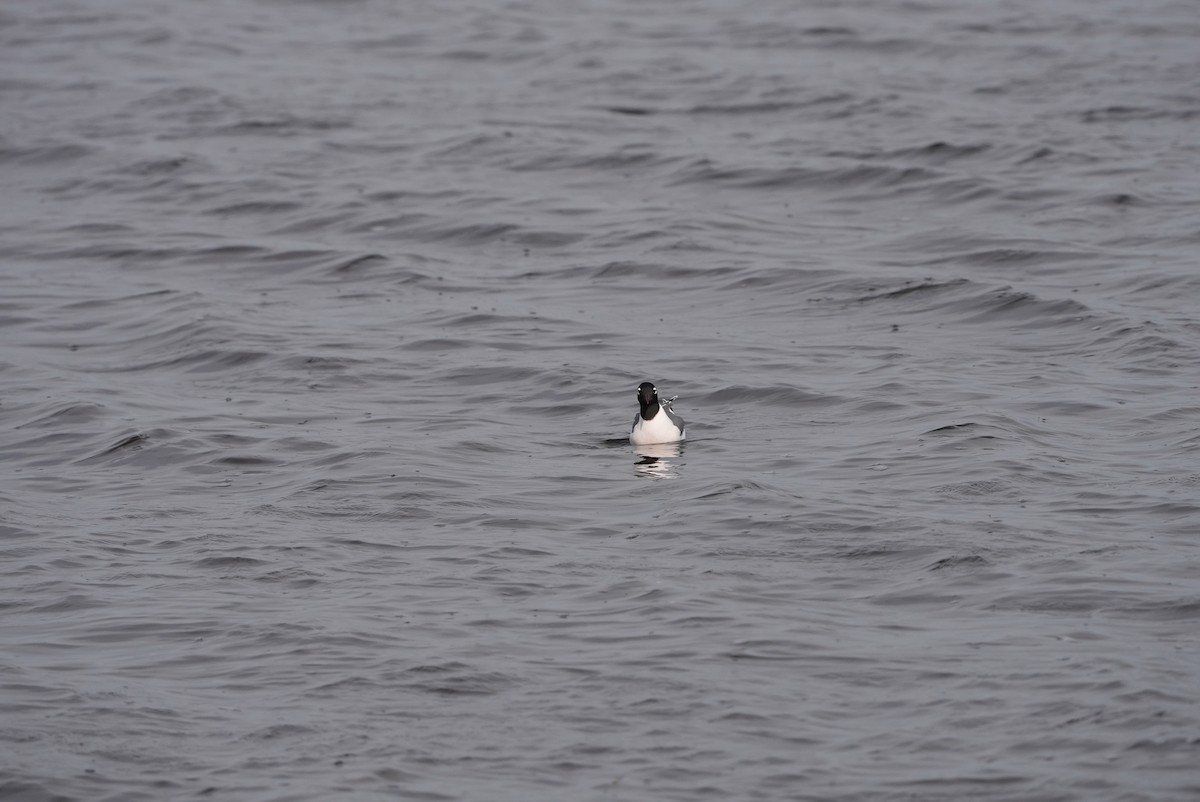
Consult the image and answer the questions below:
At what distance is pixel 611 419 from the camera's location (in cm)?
1622

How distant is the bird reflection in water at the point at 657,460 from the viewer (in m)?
14.3

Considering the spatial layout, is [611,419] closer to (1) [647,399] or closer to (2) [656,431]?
(1) [647,399]

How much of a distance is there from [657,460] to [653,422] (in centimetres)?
43

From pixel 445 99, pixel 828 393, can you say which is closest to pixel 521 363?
pixel 828 393

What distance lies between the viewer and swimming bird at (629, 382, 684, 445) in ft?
48.9

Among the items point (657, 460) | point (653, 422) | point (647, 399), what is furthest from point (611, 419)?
point (657, 460)

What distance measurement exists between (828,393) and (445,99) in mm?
15220

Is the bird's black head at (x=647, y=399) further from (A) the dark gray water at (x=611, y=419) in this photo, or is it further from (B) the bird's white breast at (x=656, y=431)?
(A) the dark gray water at (x=611, y=419)

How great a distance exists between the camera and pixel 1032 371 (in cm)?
1662

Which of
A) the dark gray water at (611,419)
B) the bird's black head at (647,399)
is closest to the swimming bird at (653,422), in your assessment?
the bird's black head at (647,399)

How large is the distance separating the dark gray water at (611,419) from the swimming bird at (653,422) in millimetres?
284

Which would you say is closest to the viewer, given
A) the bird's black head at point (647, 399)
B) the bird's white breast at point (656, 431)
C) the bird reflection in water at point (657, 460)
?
the bird reflection in water at point (657, 460)

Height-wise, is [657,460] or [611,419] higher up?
[657,460]

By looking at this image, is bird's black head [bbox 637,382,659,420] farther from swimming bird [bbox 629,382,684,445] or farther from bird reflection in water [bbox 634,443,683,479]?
bird reflection in water [bbox 634,443,683,479]
